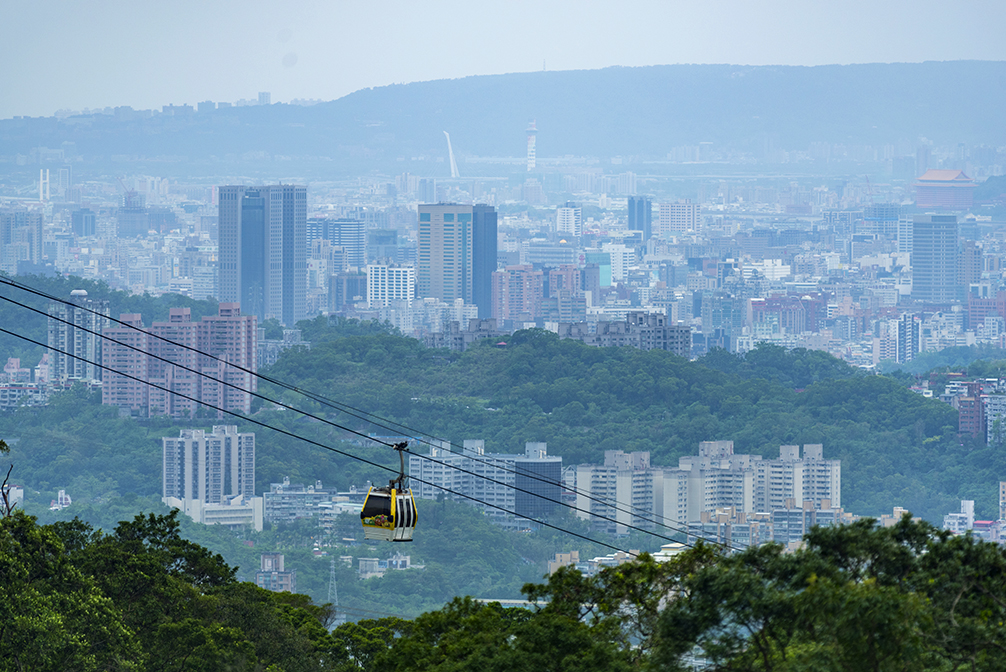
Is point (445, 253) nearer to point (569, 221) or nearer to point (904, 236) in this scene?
point (569, 221)

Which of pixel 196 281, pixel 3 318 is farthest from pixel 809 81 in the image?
pixel 3 318

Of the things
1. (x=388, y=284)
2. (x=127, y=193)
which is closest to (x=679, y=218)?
(x=388, y=284)

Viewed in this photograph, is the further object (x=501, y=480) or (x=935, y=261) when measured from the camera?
(x=935, y=261)

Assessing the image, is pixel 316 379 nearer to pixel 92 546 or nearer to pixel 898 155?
pixel 92 546

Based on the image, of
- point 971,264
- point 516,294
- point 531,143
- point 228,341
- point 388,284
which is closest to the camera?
point 228,341

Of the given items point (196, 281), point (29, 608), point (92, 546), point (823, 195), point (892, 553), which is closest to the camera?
point (892, 553)

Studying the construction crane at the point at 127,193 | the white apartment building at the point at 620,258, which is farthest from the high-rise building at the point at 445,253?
the construction crane at the point at 127,193
